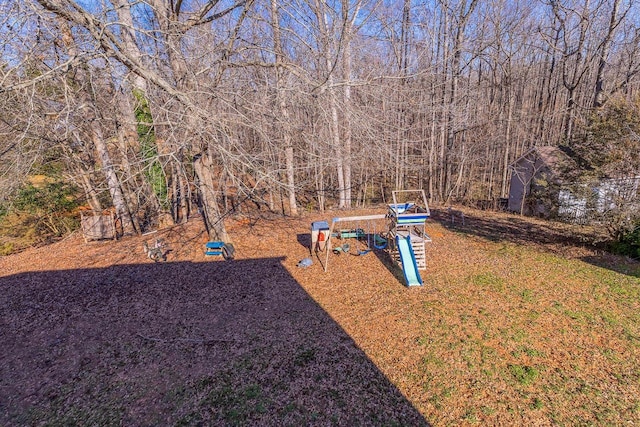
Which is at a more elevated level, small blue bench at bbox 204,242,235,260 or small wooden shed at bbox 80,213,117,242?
small wooden shed at bbox 80,213,117,242

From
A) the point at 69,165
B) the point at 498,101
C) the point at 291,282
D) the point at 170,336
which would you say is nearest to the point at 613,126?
the point at 291,282

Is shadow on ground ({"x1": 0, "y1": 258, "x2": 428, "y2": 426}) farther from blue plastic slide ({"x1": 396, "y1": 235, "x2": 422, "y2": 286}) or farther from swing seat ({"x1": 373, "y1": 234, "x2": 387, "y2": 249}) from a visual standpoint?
swing seat ({"x1": 373, "y1": 234, "x2": 387, "y2": 249})

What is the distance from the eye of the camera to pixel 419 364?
11.0ft

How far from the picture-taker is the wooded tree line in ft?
12.5

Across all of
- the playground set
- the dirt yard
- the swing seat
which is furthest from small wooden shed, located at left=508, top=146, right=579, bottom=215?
the swing seat

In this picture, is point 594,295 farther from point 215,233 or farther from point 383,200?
point 383,200

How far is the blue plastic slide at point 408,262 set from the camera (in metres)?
5.37

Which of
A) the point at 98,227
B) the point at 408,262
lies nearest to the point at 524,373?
the point at 408,262

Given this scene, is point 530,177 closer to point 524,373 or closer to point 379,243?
point 379,243

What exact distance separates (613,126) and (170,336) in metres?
9.05

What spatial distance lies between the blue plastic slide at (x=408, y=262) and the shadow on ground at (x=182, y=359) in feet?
6.58

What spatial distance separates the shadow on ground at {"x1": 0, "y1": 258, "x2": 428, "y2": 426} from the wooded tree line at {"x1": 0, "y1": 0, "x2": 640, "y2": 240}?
2.06 metres

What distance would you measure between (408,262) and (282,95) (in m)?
4.12

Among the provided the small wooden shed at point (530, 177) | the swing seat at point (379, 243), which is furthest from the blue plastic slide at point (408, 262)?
the small wooden shed at point (530, 177)
